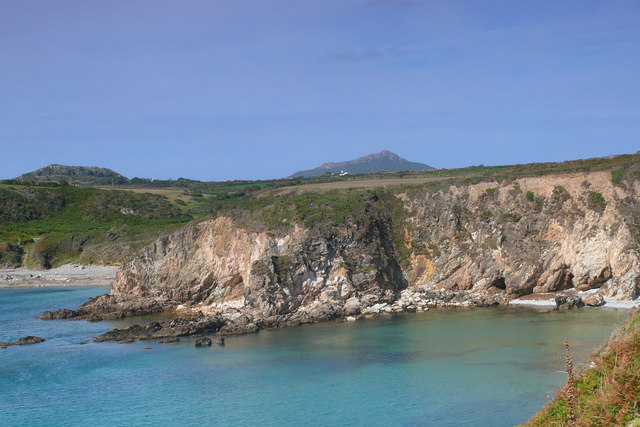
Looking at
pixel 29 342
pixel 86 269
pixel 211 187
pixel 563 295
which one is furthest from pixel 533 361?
pixel 211 187

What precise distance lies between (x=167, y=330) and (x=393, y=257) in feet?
61.5

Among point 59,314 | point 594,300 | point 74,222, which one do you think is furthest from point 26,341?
point 74,222

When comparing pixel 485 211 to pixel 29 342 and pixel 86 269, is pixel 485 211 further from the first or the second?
pixel 86 269

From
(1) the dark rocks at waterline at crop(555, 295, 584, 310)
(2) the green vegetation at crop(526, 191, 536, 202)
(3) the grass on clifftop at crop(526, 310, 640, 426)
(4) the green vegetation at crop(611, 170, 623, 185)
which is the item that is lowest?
(1) the dark rocks at waterline at crop(555, 295, 584, 310)

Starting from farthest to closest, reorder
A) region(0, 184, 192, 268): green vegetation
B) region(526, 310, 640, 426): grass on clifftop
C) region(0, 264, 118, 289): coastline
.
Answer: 1. region(0, 184, 192, 268): green vegetation
2. region(0, 264, 118, 289): coastline
3. region(526, 310, 640, 426): grass on clifftop

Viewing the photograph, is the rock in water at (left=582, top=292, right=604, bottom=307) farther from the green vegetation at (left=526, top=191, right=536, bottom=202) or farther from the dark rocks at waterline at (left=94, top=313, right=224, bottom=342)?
the dark rocks at waterline at (left=94, top=313, right=224, bottom=342)

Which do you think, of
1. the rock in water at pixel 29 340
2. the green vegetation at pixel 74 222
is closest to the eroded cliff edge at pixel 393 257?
the rock in water at pixel 29 340

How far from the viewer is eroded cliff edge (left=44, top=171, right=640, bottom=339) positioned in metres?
46.8

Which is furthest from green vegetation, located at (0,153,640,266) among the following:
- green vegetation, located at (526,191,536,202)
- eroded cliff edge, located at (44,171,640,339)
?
eroded cliff edge, located at (44,171,640,339)

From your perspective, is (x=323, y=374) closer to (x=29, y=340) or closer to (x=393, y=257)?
(x=393, y=257)

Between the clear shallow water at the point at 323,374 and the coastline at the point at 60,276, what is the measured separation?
120 feet

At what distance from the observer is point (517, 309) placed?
4594cm

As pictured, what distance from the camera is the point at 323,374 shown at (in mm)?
32594

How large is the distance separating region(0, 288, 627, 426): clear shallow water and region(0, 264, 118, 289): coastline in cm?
3643
